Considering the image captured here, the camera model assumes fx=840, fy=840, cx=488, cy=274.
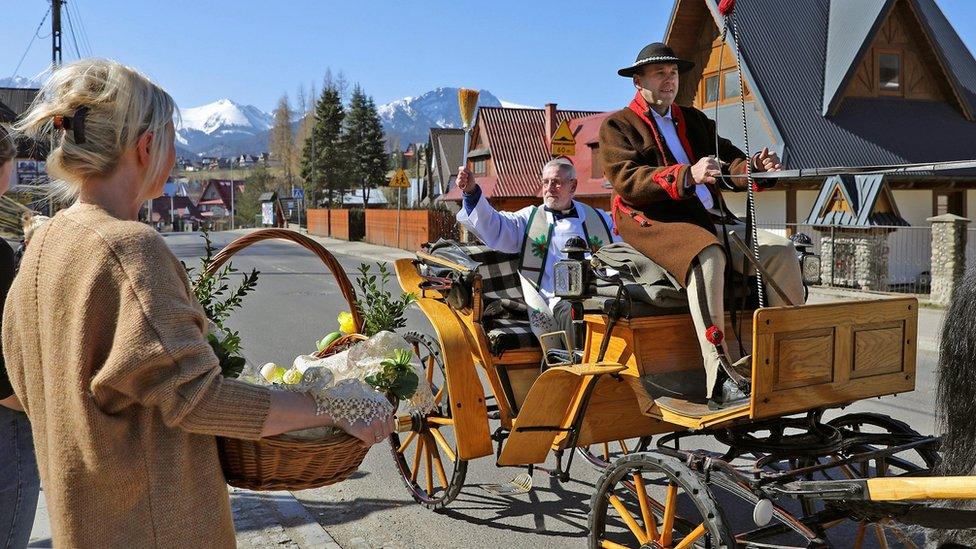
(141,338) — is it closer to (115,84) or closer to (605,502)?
(115,84)

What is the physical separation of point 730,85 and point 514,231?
17.1 m

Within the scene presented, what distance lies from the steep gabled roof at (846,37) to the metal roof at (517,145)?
16.2m

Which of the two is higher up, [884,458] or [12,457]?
[12,457]

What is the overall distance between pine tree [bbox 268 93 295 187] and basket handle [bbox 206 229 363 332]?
91432 millimetres

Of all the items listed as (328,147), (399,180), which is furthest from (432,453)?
(328,147)

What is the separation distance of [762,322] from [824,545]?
0.81 m

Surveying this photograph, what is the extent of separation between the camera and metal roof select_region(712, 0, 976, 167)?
62.4 ft

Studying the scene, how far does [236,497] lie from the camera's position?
196 inches

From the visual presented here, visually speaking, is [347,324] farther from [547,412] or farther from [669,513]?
[669,513]

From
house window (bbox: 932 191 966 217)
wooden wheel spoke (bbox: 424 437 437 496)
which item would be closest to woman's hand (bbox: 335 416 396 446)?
wooden wheel spoke (bbox: 424 437 437 496)

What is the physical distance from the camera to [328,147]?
67.1m

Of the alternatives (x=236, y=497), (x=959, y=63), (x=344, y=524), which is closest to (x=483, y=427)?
(x=344, y=524)

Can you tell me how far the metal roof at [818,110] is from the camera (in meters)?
19.0

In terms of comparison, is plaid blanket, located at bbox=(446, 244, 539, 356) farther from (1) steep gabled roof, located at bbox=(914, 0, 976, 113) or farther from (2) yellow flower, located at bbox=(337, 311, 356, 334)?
(1) steep gabled roof, located at bbox=(914, 0, 976, 113)
